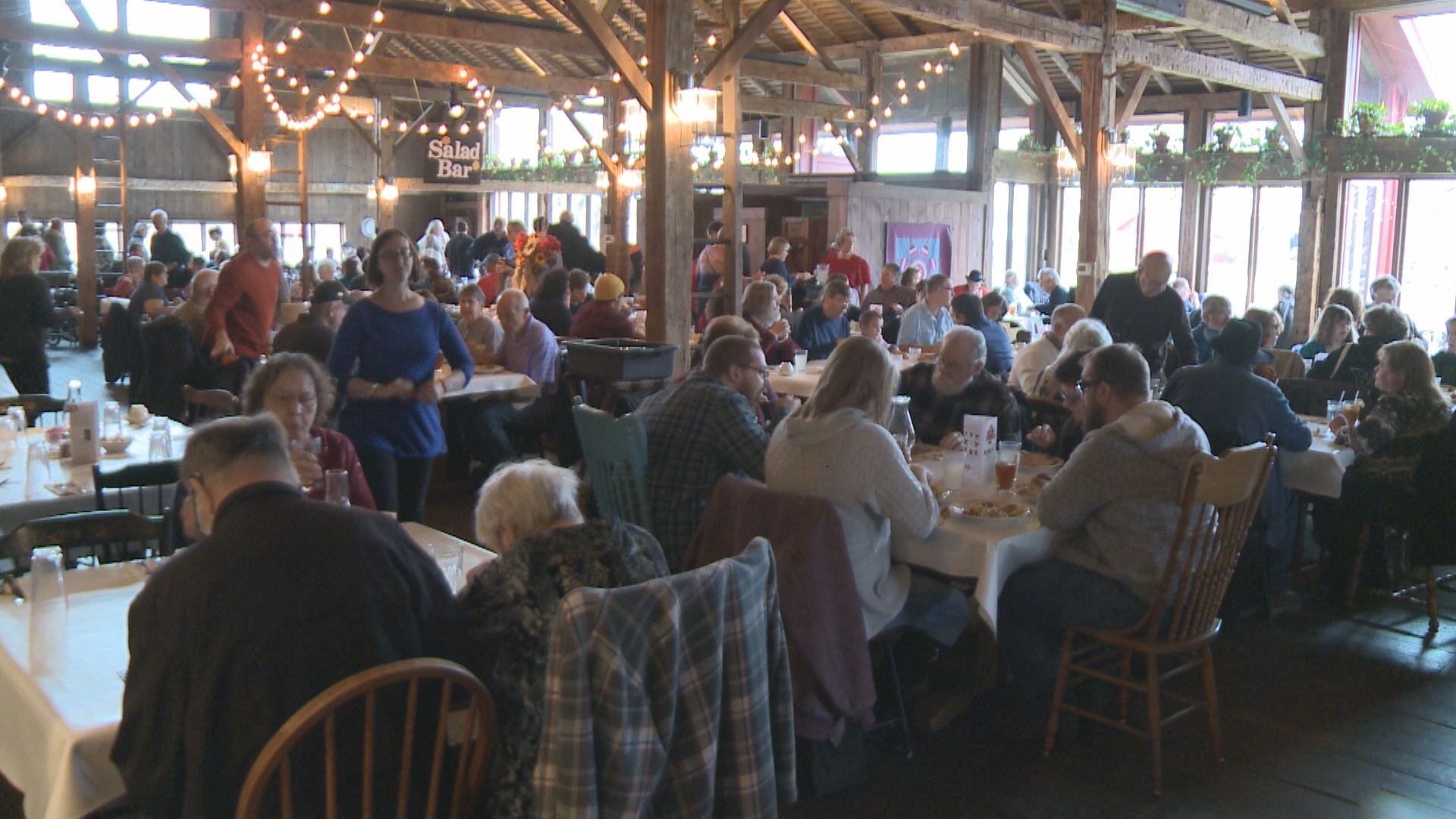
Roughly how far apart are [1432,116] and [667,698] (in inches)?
482

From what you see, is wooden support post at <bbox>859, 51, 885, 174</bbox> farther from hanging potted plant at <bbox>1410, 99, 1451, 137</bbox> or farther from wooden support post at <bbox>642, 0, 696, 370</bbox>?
wooden support post at <bbox>642, 0, 696, 370</bbox>

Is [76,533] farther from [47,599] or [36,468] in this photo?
[36,468]

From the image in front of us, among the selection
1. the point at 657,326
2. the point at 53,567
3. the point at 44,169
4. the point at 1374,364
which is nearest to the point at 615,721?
the point at 53,567

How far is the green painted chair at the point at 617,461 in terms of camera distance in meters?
3.83

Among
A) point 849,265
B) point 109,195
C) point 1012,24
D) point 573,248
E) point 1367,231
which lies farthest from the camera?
point 109,195

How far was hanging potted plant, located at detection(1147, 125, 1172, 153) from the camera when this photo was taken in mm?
14883

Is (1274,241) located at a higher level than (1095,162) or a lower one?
lower

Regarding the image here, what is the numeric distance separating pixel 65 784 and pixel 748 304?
207 inches

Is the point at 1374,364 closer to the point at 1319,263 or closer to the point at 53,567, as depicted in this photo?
the point at 53,567

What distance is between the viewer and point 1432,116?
11.6 meters

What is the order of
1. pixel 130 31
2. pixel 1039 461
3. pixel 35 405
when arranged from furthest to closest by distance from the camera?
pixel 130 31 → pixel 35 405 → pixel 1039 461

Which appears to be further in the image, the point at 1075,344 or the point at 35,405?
the point at 1075,344

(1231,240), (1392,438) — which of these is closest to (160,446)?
(1392,438)

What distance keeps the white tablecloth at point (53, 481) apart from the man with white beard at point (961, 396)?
269 cm
